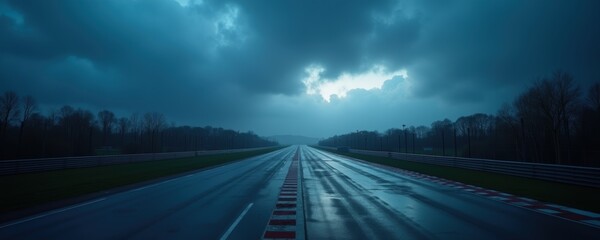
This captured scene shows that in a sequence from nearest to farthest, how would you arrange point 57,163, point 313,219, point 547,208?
point 313,219 → point 547,208 → point 57,163

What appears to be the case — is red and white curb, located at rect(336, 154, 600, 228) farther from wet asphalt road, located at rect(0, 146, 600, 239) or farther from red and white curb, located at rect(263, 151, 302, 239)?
red and white curb, located at rect(263, 151, 302, 239)

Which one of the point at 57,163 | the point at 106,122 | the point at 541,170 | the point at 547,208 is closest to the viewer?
the point at 547,208

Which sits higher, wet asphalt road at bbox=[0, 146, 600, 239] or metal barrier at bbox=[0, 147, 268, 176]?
metal barrier at bbox=[0, 147, 268, 176]

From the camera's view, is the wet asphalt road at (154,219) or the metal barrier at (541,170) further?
the metal barrier at (541,170)

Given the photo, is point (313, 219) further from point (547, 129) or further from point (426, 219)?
point (547, 129)

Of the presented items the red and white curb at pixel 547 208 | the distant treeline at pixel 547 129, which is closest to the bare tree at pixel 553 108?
the distant treeline at pixel 547 129

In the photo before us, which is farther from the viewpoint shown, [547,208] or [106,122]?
[106,122]

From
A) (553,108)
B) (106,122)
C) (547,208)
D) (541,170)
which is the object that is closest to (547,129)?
(553,108)

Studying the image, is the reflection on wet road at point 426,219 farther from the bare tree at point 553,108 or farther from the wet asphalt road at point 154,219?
the bare tree at point 553,108

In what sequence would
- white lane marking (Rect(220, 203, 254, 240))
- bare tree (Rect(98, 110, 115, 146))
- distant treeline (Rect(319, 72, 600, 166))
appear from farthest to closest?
bare tree (Rect(98, 110, 115, 146)), distant treeline (Rect(319, 72, 600, 166)), white lane marking (Rect(220, 203, 254, 240))

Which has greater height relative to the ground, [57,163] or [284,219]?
[57,163]

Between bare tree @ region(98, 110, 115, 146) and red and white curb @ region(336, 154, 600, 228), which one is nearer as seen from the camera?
red and white curb @ region(336, 154, 600, 228)

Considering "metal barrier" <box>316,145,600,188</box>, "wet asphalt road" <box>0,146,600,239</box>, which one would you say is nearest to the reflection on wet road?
"wet asphalt road" <box>0,146,600,239</box>

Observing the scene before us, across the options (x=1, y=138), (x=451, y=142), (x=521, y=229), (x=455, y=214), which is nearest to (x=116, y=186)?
(x=455, y=214)
